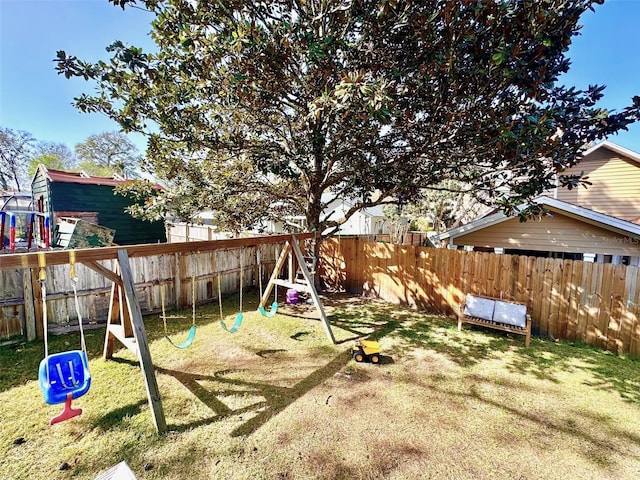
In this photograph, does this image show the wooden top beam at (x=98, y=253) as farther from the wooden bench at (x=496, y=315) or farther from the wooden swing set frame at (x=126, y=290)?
the wooden bench at (x=496, y=315)

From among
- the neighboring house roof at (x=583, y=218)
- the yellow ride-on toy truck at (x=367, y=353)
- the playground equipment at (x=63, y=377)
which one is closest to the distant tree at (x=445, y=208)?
the neighboring house roof at (x=583, y=218)

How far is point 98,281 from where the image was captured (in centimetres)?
542

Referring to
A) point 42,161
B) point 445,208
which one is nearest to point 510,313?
point 445,208

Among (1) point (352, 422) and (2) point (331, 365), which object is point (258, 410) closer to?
(1) point (352, 422)

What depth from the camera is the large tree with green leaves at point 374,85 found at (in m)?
3.54

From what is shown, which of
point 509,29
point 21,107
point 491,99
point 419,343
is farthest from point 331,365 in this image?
point 21,107

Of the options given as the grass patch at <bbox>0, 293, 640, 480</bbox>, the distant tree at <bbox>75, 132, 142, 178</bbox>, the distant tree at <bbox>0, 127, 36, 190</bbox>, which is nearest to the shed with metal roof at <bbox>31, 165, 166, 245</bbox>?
the grass patch at <bbox>0, 293, 640, 480</bbox>

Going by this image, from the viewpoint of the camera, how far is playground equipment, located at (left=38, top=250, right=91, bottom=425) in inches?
94.3

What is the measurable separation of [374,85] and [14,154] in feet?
111

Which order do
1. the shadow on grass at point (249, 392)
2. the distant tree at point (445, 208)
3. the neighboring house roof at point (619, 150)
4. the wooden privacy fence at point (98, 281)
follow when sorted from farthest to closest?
the distant tree at point (445, 208) → the neighboring house roof at point (619, 150) → the wooden privacy fence at point (98, 281) → the shadow on grass at point (249, 392)

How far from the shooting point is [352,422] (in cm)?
296

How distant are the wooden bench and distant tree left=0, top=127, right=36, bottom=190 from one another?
34.5m

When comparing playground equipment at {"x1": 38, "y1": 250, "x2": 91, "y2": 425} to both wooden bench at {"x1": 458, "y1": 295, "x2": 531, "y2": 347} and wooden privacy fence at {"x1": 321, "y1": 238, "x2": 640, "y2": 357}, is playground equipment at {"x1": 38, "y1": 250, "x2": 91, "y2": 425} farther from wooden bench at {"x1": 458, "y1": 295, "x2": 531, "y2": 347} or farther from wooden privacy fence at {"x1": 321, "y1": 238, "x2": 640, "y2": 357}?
wooden privacy fence at {"x1": 321, "y1": 238, "x2": 640, "y2": 357}

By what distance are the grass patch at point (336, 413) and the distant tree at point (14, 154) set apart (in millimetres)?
29495
